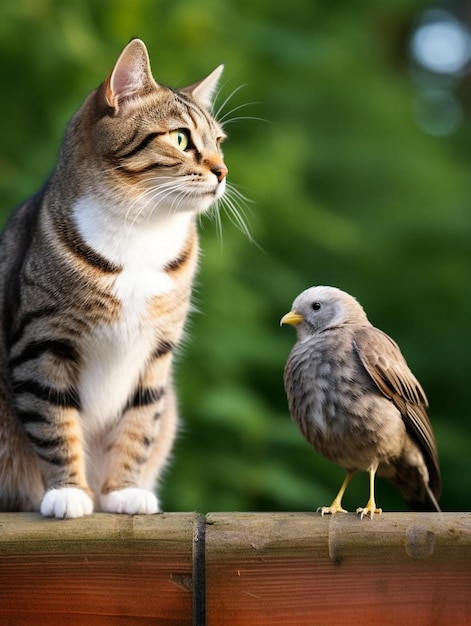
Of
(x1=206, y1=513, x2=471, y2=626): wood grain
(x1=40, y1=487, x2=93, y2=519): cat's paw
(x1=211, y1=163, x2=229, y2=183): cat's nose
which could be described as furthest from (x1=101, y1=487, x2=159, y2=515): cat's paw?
(x1=211, y1=163, x2=229, y2=183): cat's nose

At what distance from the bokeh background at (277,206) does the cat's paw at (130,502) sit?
3.74 ft

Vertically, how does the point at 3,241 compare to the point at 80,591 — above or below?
above

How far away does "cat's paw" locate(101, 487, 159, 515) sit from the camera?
2.72m

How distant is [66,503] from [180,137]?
3.68ft

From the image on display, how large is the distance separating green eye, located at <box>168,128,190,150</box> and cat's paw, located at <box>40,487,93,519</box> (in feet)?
3.47

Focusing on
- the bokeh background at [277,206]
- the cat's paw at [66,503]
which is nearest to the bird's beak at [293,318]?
the cat's paw at [66,503]

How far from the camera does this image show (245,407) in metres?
4.07

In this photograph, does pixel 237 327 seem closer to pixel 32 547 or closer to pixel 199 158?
pixel 199 158

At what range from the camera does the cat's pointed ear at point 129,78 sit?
271cm

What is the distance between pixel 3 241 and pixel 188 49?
202cm

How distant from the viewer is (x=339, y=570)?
2.03 meters

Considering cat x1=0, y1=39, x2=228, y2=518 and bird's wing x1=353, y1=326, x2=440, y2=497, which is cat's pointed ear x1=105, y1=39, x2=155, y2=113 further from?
bird's wing x1=353, y1=326, x2=440, y2=497

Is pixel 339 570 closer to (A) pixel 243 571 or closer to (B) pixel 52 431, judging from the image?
(A) pixel 243 571

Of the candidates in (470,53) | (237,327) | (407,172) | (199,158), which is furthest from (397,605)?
(470,53)
